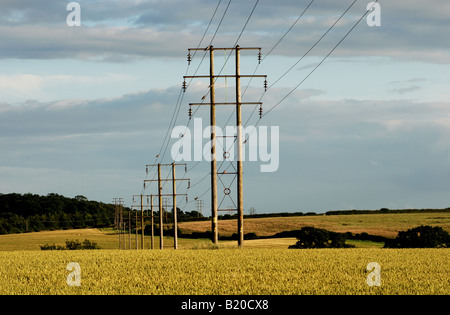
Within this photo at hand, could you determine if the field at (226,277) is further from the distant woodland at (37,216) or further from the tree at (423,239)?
the distant woodland at (37,216)

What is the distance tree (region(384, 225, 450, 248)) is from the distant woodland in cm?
11872

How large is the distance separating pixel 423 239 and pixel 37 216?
138735 millimetres

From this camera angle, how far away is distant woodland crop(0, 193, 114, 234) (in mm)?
163238

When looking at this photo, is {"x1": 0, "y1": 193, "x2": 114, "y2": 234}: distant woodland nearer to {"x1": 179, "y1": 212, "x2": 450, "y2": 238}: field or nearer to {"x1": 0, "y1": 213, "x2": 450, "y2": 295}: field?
{"x1": 179, "y1": 212, "x2": 450, "y2": 238}: field

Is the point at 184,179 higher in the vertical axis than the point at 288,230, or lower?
higher

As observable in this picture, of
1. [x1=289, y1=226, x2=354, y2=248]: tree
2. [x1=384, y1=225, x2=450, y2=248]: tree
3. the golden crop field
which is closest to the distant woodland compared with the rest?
[x1=289, y1=226, x2=354, y2=248]: tree

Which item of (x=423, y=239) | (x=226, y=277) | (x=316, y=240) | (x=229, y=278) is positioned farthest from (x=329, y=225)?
(x=229, y=278)

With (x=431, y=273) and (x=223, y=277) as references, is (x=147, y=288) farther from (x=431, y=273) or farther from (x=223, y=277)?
(x=431, y=273)

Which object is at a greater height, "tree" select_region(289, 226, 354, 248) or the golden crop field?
the golden crop field

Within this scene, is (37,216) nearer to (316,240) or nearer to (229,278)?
(316,240)
